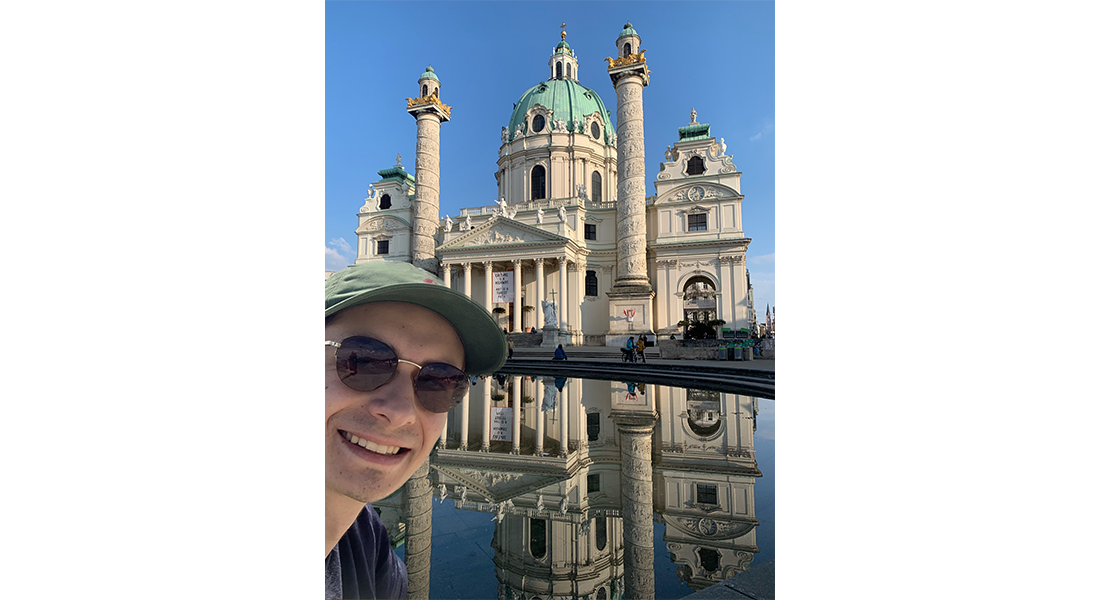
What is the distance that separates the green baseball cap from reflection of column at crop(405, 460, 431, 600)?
1.37 meters

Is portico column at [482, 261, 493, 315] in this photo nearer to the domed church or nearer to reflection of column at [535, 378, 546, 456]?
the domed church

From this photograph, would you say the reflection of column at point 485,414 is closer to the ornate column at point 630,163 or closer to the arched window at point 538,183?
the ornate column at point 630,163

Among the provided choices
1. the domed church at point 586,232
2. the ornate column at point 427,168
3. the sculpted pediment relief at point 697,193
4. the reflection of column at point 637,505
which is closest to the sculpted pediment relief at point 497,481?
the reflection of column at point 637,505

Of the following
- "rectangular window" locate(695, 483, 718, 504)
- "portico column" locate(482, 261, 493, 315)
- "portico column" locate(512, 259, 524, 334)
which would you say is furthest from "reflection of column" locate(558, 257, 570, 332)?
"rectangular window" locate(695, 483, 718, 504)

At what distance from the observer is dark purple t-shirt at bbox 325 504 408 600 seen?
1419 mm

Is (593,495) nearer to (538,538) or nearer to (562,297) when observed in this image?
(538,538)
